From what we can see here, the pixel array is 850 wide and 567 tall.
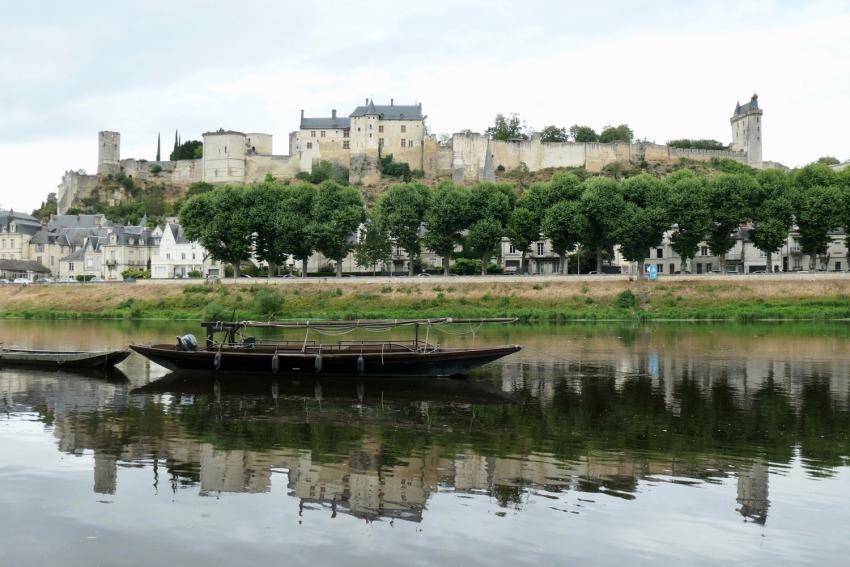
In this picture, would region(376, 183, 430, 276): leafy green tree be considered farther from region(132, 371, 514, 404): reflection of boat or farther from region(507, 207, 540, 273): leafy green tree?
region(132, 371, 514, 404): reflection of boat

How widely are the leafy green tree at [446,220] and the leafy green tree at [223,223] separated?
16.7 m

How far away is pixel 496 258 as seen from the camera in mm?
83438

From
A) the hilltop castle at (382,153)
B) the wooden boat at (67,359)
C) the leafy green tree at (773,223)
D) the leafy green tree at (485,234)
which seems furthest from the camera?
the hilltop castle at (382,153)

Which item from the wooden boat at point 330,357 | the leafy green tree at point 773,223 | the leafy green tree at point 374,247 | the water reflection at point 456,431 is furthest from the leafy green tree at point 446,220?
the water reflection at point 456,431

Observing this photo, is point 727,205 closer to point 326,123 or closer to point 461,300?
point 461,300

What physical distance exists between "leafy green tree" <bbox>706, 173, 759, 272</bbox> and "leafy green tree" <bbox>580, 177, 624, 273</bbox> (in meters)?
7.92

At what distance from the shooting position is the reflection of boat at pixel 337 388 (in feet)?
82.2

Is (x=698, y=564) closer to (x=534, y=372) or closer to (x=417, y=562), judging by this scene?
(x=417, y=562)

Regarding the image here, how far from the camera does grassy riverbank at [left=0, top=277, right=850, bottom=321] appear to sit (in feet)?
194

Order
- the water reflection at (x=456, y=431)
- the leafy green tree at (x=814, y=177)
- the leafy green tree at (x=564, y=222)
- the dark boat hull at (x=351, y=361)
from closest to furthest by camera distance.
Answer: the water reflection at (x=456, y=431) < the dark boat hull at (x=351, y=361) < the leafy green tree at (x=814, y=177) < the leafy green tree at (x=564, y=222)

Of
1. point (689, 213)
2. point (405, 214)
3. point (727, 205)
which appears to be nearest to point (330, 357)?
point (405, 214)

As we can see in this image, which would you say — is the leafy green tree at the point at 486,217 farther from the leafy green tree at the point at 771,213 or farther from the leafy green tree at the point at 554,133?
the leafy green tree at the point at 554,133

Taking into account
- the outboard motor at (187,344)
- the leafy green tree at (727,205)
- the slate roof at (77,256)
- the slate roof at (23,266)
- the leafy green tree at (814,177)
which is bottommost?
the outboard motor at (187,344)

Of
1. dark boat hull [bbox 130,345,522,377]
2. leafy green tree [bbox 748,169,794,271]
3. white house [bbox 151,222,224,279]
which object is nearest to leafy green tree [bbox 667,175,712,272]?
leafy green tree [bbox 748,169,794,271]
